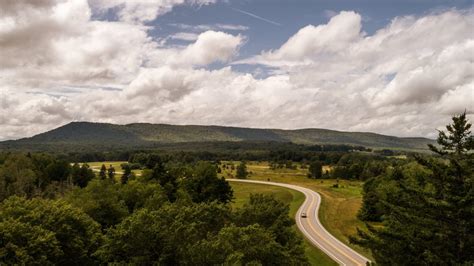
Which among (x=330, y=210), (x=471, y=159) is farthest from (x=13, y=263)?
(x=330, y=210)

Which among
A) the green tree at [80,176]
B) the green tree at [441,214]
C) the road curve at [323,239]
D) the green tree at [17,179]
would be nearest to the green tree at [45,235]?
the green tree at [441,214]

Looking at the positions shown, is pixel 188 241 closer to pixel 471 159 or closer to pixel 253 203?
pixel 253 203

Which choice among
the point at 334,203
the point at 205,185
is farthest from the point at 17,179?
the point at 334,203

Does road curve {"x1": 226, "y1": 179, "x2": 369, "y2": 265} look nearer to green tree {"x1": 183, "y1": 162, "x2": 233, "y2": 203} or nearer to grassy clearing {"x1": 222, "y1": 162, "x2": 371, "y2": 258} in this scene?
grassy clearing {"x1": 222, "y1": 162, "x2": 371, "y2": 258}

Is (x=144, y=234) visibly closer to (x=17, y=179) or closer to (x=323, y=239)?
(x=323, y=239)

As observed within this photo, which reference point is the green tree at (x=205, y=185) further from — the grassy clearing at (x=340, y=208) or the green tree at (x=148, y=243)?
the green tree at (x=148, y=243)

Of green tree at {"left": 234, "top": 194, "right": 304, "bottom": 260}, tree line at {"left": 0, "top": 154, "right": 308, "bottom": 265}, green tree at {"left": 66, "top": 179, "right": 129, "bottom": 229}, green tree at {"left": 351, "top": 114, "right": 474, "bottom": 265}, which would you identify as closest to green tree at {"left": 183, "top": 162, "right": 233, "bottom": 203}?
tree line at {"left": 0, "top": 154, "right": 308, "bottom": 265}
